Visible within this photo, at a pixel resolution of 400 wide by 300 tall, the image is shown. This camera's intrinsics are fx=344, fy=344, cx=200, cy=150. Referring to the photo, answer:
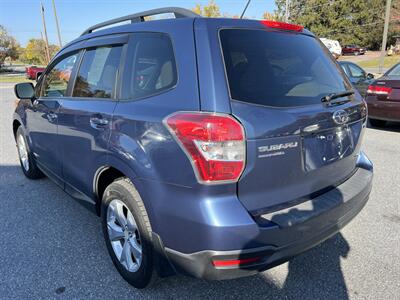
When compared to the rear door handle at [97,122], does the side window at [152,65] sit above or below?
above

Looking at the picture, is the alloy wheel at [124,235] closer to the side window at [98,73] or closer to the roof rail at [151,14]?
the side window at [98,73]

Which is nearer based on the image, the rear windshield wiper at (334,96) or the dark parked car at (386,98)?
the rear windshield wiper at (334,96)

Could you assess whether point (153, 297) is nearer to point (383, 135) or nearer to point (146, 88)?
point (146, 88)

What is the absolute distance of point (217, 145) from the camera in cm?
184

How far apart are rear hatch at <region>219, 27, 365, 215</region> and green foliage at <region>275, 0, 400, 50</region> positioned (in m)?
59.5

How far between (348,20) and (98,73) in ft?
210

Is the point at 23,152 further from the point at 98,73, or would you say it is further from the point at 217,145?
the point at 217,145

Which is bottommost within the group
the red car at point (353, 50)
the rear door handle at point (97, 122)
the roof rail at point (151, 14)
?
the red car at point (353, 50)

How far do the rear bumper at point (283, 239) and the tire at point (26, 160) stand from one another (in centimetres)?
318

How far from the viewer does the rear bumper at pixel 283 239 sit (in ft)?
6.20

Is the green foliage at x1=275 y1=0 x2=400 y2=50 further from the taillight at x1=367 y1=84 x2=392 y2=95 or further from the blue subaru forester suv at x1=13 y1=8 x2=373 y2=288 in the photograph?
the blue subaru forester suv at x1=13 y1=8 x2=373 y2=288

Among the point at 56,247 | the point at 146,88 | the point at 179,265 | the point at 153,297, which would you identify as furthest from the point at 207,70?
the point at 56,247

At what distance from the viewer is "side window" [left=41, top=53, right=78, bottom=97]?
3.33 meters

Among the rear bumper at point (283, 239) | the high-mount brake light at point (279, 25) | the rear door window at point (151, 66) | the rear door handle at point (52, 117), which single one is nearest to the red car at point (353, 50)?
the high-mount brake light at point (279, 25)
